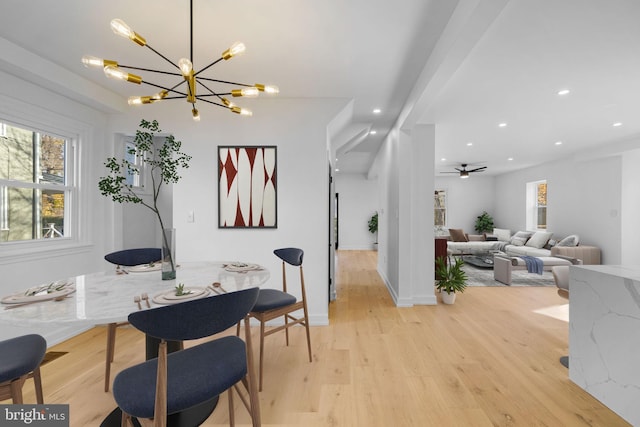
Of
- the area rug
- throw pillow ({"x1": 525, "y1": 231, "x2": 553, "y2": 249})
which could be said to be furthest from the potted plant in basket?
throw pillow ({"x1": 525, "y1": 231, "x2": 553, "y2": 249})

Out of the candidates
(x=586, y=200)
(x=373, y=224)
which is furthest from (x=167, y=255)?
(x=373, y=224)

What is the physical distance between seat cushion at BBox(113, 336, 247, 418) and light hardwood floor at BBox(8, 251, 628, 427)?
2.32 ft

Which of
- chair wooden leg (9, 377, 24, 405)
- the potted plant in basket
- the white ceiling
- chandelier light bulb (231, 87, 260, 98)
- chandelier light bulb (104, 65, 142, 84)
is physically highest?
the white ceiling

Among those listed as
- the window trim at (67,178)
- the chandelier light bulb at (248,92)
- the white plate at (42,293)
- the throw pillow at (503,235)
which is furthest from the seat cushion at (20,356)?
the throw pillow at (503,235)

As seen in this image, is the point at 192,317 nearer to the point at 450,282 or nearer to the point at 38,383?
the point at 38,383

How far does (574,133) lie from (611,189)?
6.82ft

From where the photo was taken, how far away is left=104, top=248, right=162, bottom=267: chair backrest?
2.42 meters

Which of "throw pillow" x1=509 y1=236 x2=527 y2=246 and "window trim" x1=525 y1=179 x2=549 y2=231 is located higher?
"window trim" x1=525 y1=179 x2=549 y2=231

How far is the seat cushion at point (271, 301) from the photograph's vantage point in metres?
2.17

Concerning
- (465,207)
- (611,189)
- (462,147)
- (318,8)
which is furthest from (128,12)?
(465,207)

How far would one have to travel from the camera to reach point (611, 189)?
234 inches

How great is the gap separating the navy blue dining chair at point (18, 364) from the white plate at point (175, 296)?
2.08 feet

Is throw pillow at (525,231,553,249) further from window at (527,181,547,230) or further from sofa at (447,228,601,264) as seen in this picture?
window at (527,181,547,230)

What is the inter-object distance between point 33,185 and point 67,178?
380 mm
